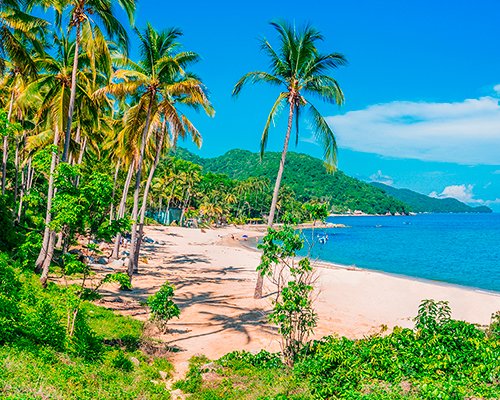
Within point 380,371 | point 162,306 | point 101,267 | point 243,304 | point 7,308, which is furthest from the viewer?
point 101,267

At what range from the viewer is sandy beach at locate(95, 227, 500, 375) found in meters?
11.2

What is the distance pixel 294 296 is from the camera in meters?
8.27

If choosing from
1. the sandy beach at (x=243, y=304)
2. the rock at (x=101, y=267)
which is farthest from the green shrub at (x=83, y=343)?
the rock at (x=101, y=267)

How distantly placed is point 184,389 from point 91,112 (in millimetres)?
13313

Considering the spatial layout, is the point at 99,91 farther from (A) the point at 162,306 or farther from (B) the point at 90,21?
(A) the point at 162,306

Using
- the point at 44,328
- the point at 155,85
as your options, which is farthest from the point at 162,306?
the point at 155,85

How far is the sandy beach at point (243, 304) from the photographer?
11.2 m

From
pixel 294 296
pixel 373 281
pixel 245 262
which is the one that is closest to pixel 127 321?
pixel 294 296

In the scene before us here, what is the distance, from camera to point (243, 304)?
15.5 m

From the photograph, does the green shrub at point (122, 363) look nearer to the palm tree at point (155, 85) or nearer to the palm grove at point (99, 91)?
the palm grove at point (99, 91)

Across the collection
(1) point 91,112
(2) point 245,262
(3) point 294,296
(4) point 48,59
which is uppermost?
(4) point 48,59

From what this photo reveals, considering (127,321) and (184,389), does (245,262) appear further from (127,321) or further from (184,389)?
(184,389)

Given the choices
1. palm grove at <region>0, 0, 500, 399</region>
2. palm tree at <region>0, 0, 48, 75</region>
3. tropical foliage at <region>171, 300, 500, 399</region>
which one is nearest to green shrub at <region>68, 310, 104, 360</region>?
palm grove at <region>0, 0, 500, 399</region>

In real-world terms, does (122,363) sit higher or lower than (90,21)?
lower
